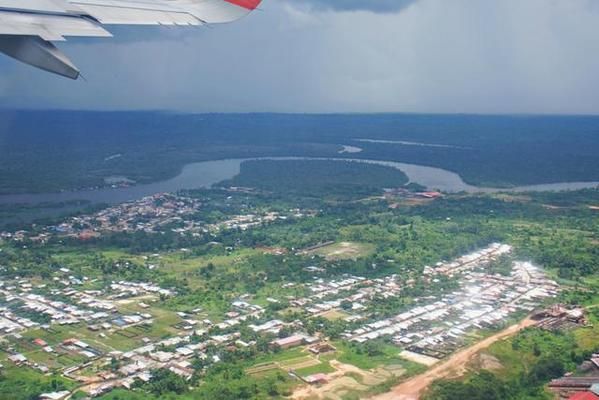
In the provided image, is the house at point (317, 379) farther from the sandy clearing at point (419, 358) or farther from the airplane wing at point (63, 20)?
the airplane wing at point (63, 20)

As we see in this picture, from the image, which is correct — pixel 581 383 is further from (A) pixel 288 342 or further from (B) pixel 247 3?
(B) pixel 247 3

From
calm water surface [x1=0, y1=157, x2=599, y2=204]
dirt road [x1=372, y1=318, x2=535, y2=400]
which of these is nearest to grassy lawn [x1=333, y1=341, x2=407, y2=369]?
dirt road [x1=372, y1=318, x2=535, y2=400]

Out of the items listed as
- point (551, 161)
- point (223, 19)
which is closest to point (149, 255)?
point (223, 19)

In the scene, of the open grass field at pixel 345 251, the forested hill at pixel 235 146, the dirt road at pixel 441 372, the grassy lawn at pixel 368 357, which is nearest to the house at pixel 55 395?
the grassy lawn at pixel 368 357

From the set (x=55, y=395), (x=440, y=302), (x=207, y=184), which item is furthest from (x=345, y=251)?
(x=207, y=184)

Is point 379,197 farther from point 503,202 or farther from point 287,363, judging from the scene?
point 287,363

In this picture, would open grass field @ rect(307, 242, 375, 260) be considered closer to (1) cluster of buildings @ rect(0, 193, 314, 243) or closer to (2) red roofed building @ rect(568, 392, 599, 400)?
(1) cluster of buildings @ rect(0, 193, 314, 243)
